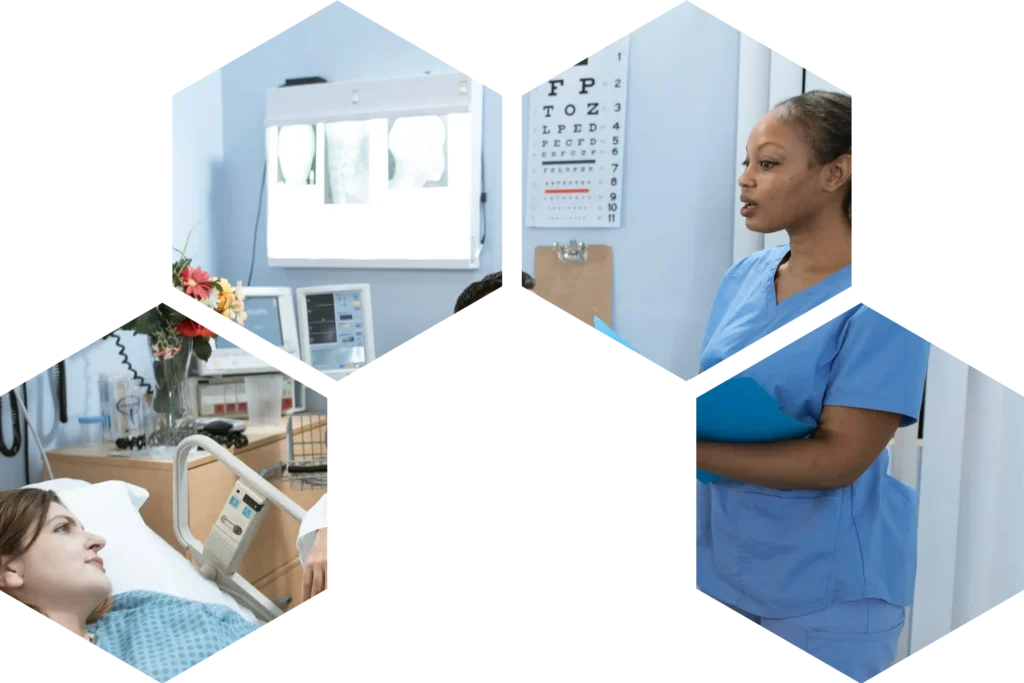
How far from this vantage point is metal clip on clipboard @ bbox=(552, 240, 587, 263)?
503 millimetres

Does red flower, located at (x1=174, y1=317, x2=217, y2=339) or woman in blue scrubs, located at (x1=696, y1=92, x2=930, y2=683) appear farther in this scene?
red flower, located at (x1=174, y1=317, x2=217, y2=339)

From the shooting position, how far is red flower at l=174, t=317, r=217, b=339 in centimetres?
58

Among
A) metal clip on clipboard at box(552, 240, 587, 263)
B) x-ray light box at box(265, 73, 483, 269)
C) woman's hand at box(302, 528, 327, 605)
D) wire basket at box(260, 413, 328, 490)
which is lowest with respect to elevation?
woman's hand at box(302, 528, 327, 605)

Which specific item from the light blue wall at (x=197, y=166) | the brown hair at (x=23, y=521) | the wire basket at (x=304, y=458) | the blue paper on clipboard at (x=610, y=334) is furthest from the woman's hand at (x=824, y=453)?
the brown hair at (x=23, y=521)

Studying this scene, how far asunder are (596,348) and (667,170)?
14 centimetres

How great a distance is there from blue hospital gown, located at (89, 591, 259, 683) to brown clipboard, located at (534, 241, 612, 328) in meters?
0.40

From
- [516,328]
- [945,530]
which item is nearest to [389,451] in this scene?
[516,328]

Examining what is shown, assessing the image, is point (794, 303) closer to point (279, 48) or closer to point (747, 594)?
point (747, 594)

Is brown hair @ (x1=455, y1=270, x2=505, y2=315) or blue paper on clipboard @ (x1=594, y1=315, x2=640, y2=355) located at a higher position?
brown hair @ (x1=455, y1=270, x2=505, y2=315)

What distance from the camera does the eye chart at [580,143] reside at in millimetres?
491

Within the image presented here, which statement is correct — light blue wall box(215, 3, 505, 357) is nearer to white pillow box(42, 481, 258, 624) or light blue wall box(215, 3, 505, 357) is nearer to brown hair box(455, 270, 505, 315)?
brown hair box(455, 270, 505, 315)

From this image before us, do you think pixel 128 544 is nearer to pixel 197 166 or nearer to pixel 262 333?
pixel 262 333

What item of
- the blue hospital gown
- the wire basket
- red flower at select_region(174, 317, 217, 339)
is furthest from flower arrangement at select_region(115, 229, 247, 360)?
the blue hospital gown

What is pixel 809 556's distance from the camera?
53 cm
